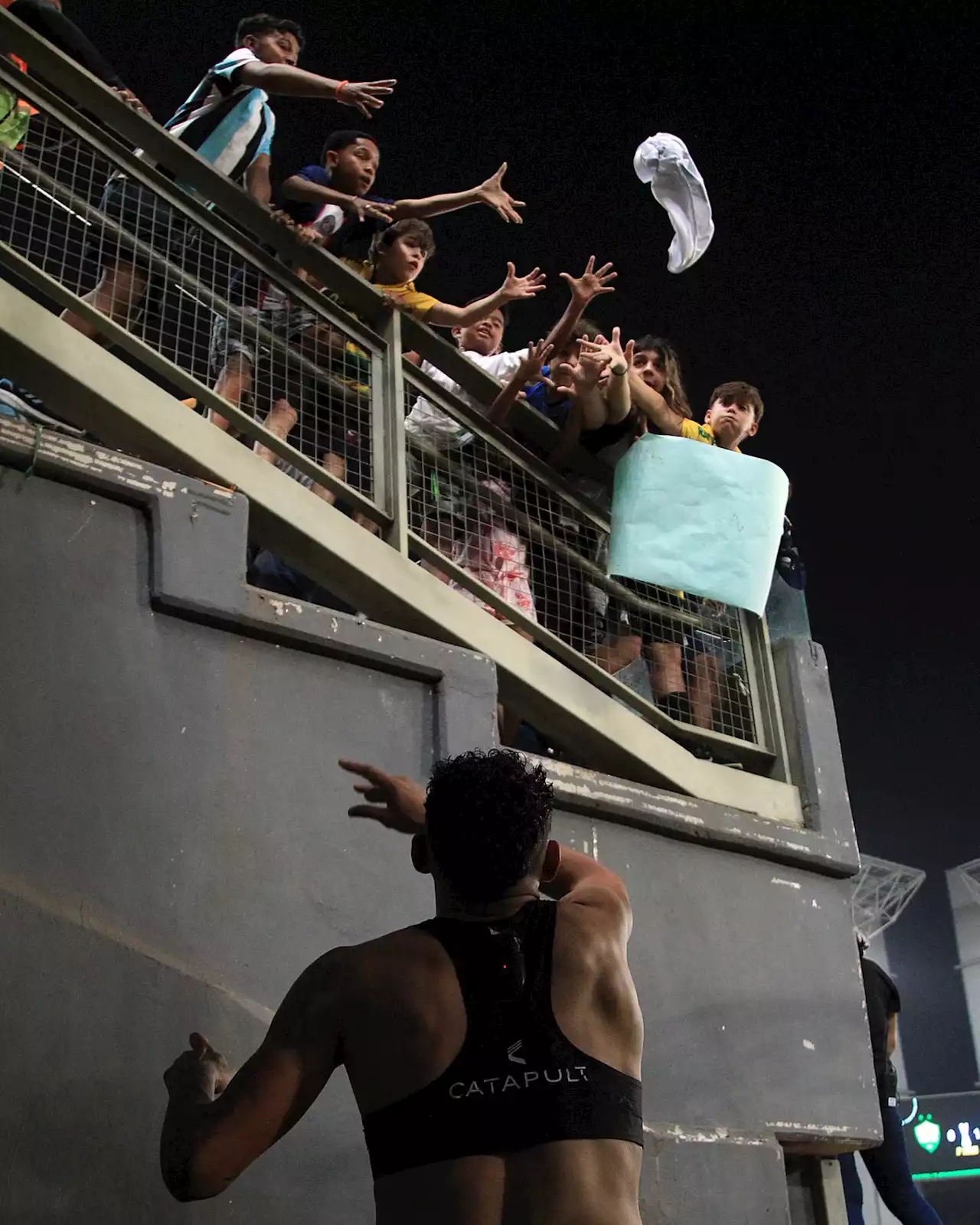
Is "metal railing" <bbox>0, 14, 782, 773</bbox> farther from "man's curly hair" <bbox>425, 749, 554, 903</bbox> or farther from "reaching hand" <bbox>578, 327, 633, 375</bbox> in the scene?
"man's curly hair" <bbox>425, 749, 554, 903</bbox>

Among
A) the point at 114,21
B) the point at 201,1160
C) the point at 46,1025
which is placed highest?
the point at 114,21

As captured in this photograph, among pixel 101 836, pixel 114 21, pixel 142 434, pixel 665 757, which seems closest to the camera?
pixel 101 836

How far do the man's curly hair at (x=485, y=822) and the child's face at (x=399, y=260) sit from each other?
3186 mm

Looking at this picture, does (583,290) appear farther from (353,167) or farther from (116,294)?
(116,294)

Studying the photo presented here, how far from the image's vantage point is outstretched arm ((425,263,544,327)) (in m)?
4.92

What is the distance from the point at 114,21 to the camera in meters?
7.03

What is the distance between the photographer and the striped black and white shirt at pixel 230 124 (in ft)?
15.7

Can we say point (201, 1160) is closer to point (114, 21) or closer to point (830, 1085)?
point (830, 1085)

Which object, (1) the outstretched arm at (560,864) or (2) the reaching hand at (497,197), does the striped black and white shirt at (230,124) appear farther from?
(1) the outstretched arm at (560,864)

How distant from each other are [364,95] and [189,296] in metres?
1.22

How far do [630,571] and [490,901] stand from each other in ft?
8.60

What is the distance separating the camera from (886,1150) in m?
5.61

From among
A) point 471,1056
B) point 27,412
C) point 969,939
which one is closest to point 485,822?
point 471,1056

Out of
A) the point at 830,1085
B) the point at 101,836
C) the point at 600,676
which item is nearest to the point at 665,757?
the point at 600,676
